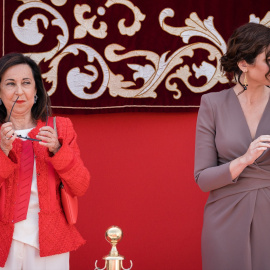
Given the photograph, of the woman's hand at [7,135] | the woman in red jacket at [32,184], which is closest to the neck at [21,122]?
the woman in red jacket at [32,184]

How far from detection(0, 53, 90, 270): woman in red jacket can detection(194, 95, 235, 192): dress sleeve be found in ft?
1.64

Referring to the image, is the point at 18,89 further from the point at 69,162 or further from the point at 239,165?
the point at 239,165

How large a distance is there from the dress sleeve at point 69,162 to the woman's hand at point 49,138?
0.03m

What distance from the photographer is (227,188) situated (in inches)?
100

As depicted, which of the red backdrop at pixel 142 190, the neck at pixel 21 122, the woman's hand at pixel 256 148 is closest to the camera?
the woman's hand at pixel 256 148

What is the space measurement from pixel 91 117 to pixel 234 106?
1.30 meters

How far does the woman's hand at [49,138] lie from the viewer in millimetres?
2512

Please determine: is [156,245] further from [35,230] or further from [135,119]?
[35,230]

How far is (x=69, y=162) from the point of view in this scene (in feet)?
8.41

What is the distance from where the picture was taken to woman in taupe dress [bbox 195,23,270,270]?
2.46m

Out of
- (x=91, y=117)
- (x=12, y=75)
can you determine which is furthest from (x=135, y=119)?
(x=12, y=75)

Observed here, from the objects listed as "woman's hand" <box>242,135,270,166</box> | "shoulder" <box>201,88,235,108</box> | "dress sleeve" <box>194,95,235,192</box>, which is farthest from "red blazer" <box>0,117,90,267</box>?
"woman's hand" <box>242,135,270,166</box>

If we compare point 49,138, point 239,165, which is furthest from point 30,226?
point 239,165

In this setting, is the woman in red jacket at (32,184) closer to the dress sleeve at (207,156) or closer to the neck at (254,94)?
the dress sleeve at (207,156)
